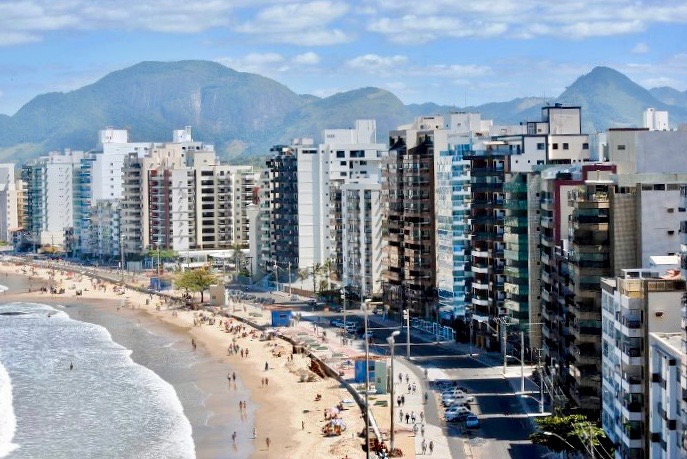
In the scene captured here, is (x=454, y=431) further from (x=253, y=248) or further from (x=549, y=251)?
(x=253, y=248)

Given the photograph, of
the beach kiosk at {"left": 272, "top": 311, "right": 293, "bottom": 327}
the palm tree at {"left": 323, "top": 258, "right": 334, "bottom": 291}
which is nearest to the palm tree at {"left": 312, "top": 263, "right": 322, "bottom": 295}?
the palm tree at {"left": 323, "top": 258, "right": 334, "bottom": 291}

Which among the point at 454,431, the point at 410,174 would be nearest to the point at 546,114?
the point at 410,174

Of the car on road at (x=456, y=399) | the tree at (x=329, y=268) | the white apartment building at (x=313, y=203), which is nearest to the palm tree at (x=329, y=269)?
the tree at (x=329, y=268)

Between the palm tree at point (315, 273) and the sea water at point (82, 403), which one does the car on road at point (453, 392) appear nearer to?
the sea water at point (82, 403)

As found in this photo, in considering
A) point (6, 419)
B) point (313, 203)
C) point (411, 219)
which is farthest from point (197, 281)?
point (6, 419)

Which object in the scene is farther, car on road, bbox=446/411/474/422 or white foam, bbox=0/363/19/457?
white foam, bbox=0/363/19/457

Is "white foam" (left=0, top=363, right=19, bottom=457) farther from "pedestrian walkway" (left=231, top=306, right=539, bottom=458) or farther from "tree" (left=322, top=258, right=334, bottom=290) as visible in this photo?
"tree" (left=322, top=258, right=334, bottom=290)
